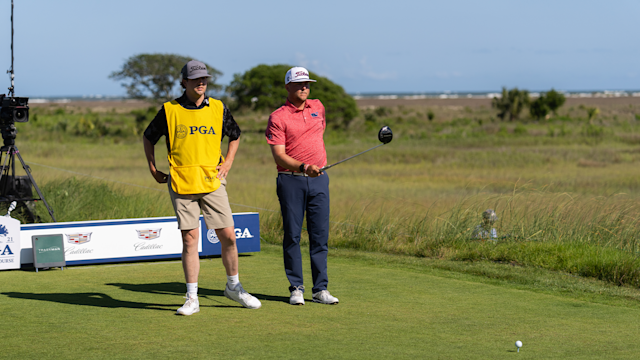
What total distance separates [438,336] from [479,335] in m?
0.30

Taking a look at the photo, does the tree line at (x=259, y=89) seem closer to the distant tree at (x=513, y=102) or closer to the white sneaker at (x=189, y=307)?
the distant tree at (x=513, y=102)

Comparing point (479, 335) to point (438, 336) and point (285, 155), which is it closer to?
point (438, 336)

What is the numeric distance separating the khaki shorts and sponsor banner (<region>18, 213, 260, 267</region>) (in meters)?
3.11

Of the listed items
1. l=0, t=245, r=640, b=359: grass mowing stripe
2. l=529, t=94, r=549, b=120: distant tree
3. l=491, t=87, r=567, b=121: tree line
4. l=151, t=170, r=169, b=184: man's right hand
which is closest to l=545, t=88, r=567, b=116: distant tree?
l=491, t=87, r=567, b=121: tree line

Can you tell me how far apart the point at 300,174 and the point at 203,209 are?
0.87 meters

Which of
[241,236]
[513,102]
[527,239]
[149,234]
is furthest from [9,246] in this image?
[513,102]

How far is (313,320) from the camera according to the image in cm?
549

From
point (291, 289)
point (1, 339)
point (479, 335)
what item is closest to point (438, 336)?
point (479, 335)

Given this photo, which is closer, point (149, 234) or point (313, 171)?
point (313, 171)

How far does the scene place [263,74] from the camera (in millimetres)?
52406

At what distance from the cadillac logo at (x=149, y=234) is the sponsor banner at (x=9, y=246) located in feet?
4.40

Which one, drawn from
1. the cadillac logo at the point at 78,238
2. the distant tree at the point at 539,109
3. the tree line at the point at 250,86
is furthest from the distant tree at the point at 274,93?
the cadillac logo at the point at 78,238

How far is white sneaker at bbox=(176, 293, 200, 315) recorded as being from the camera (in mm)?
5637

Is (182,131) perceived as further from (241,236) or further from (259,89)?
(259,89)
